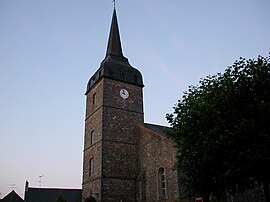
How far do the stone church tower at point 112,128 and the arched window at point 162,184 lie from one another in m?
3.45

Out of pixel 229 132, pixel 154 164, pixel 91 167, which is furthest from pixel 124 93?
pixel 229 132

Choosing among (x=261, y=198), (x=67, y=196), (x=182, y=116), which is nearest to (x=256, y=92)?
(x=182, y=116)

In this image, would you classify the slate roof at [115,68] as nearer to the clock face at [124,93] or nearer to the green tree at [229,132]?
the clock face at [124,93]

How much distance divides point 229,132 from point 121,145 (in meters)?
15.8

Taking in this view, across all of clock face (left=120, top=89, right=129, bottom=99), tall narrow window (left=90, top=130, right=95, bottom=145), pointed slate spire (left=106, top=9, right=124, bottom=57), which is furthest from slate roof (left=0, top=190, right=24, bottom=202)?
pointed slate spire (left=106, top=9, right=124, bottom=57)

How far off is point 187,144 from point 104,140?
530 inches

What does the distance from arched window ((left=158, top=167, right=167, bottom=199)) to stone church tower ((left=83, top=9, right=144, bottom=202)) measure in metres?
3.45

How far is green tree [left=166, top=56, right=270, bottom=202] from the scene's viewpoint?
471 inches

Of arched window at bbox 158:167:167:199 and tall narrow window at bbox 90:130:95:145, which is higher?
tall narrow window at bbox 90:130:95:145

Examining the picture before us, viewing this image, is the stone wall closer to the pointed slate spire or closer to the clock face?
the clock face

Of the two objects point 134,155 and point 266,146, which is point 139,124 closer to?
point 134,155

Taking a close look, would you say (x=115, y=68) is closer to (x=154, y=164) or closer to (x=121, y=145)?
→ (x=121, y=145)

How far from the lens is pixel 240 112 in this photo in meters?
12.4

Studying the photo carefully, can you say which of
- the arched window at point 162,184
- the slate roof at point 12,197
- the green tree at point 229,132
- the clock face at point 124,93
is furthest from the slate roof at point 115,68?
the slate roof at point 12,197
